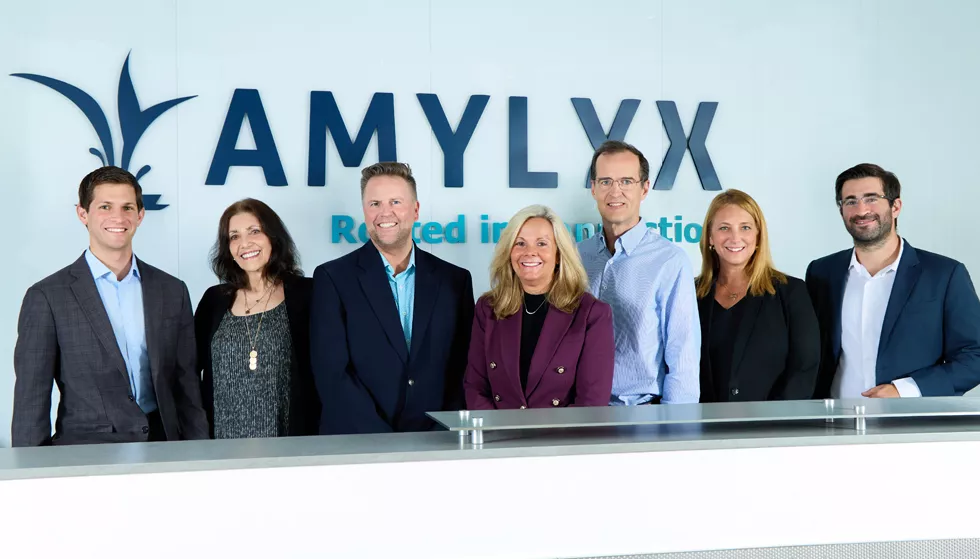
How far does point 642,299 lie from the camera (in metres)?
3.24

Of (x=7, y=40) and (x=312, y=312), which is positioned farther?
(x=7, y=40)

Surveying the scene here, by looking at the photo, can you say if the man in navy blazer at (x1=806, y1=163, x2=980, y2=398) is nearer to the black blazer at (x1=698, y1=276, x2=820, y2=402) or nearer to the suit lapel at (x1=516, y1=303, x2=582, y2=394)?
the black blazer at (x1=698, y1=276, x2=820, y2=402)

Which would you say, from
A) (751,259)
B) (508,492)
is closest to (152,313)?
(508,492)

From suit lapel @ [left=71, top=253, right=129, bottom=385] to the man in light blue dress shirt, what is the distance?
1.80m

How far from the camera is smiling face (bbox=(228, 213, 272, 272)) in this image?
3.21 meters

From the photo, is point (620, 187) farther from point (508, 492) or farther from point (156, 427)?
point (156, 427)

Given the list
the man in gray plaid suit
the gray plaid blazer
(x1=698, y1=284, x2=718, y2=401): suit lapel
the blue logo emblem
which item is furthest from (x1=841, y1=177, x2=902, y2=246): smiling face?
the blue logo emblem

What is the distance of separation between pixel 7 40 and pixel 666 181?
3.60m

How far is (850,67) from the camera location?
17.0 feet

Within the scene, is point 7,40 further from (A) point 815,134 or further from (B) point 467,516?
(A) point 815,134

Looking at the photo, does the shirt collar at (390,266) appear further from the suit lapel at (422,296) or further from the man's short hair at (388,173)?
the man's short hair at (388,173)

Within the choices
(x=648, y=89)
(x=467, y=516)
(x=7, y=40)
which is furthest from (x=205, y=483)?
(x=648, y=89)

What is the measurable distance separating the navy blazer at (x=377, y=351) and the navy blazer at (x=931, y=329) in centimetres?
180

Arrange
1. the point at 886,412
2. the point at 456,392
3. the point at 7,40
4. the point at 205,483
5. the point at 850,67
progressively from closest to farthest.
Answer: the point at 205,483 → the point at 886,412 → the point at 456,392 → the point at 7,40 → the point at 850,67
